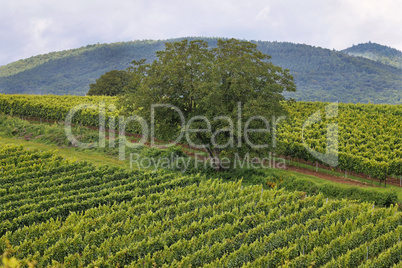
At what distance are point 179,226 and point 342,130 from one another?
24135 mm

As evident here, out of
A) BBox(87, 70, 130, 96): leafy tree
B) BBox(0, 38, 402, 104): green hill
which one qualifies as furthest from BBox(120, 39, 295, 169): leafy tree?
BBox(0, 38, 402, 104): green hill

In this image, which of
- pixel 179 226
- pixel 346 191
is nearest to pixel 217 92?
pixel 346 191

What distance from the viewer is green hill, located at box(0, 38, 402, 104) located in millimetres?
129000

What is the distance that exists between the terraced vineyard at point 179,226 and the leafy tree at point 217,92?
463 cm

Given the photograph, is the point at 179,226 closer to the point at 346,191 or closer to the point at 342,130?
the point at 346,191

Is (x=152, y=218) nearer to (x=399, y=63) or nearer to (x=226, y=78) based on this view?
(x=226, y=78)

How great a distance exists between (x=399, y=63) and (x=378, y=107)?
166478 mm

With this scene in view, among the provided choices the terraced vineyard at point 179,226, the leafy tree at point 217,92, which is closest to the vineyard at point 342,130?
the leafy tree at point 217,92

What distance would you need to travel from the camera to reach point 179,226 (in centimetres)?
1566

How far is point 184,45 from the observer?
25.8m

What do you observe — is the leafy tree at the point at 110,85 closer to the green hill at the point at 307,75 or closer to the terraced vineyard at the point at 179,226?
the terraced vineyard at the point at 179,226

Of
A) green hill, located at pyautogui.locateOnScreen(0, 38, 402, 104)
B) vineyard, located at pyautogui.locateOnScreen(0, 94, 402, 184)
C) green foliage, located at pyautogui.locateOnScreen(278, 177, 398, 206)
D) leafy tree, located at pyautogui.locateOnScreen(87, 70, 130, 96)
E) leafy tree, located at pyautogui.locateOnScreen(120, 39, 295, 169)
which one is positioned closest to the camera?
green foliage, located at pyautogui.locateOnScreen(278, 177, 398, 206)

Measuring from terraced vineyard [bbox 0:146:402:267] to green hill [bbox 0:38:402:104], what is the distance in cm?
10350

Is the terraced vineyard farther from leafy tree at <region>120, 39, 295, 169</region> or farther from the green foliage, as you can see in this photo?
leafy tree at <region>120, 39, 295, 169</region>
